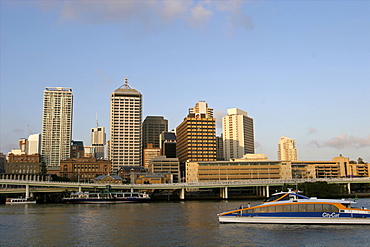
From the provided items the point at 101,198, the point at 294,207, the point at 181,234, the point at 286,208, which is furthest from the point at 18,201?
the point at 294,207

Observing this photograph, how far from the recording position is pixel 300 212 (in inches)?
2290

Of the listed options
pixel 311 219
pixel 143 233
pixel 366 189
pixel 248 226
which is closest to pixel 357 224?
pixel 311 219

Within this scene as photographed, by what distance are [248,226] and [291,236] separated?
30.5ft

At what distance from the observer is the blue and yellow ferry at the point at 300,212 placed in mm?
56594

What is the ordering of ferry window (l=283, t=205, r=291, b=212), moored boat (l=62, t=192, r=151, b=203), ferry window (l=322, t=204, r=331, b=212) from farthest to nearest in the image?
moored boat (l=62, t=192, r=151, b=203) → ferry window (l=283, t=205, r=291, b=212) → ferry window (l=322, t=204, r=331, b=212)

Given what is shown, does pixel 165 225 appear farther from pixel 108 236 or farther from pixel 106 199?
pixel 106 199

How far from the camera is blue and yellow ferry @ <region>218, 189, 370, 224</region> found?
56.6 metres

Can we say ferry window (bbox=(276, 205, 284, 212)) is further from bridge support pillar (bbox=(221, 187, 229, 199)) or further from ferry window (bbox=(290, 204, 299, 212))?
bridge support pillar (bbox=(221, 187, 229, 199))

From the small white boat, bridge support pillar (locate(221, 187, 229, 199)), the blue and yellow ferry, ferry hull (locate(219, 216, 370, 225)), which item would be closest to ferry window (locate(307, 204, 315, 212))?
the blue and yellow ferry

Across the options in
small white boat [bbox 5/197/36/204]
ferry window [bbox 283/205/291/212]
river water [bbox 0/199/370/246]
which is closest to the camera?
river water [bbox 0/199/370/246]

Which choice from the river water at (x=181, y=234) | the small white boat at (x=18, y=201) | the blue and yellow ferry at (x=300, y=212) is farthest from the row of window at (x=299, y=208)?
the small white boat at (x=18, y=201)

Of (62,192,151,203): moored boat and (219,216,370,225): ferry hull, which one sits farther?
(62,192,151,203): moored boat

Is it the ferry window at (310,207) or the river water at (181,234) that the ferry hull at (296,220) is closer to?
the river water at (181,234)

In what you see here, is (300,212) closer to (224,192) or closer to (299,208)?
(299,208)
